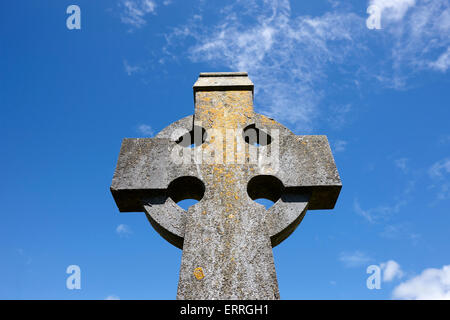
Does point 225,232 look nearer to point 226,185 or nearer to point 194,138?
point 226,185

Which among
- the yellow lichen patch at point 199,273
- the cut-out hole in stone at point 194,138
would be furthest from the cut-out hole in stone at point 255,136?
the yellow lichen patch at point 199,273

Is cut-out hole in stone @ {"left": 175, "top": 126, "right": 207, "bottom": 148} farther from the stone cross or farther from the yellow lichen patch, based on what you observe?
the yellow lichen patch

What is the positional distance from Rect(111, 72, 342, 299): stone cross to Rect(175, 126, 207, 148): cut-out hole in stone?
1 centimetres

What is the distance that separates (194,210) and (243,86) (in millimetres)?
1687

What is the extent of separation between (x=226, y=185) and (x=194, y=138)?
0.75 metres

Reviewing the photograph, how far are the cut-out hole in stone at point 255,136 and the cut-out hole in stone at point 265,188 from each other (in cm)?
48

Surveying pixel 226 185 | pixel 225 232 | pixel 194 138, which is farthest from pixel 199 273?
pixel 194 138

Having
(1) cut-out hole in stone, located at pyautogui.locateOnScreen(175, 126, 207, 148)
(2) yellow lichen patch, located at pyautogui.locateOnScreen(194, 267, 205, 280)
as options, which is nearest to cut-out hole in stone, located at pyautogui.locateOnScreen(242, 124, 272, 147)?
(1) cut-out hole in stone, located at pyautogui.locateOnScreen(175, 126, 207, 148)

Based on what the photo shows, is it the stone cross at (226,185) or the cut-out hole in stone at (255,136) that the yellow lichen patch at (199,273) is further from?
the cut-out hole in stone at (255,136)

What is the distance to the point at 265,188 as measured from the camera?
13.8 ft

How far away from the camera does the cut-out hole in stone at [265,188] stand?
13.3 ft

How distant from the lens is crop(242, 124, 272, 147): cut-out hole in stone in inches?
173
